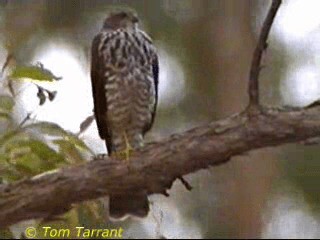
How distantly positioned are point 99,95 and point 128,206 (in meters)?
0.57

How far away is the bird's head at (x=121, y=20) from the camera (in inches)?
122

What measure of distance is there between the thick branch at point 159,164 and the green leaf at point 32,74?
22 centimetres

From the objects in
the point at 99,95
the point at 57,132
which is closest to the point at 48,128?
the point at 57,132

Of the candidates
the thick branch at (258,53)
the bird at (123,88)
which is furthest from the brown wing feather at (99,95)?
the thick branch at (258,53)

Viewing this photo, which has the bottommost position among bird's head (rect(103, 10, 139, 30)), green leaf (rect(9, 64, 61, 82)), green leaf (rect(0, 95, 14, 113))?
bird's head (rect(103, 10, 139, 30))

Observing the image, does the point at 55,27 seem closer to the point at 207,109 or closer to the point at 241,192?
the point at 207,109

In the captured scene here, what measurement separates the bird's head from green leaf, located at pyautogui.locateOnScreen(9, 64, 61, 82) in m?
0.89

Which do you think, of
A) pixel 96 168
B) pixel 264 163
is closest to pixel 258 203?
pixel 264 163

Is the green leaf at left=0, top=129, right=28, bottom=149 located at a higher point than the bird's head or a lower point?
higher

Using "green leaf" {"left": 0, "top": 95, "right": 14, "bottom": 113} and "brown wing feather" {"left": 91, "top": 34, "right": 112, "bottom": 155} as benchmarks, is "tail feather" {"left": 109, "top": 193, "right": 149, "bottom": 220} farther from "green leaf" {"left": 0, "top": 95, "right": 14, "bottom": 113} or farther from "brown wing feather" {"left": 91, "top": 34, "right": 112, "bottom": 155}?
"brown wing feather" {"left": 91, "top": 34, "right": 112, "bottom": 155}

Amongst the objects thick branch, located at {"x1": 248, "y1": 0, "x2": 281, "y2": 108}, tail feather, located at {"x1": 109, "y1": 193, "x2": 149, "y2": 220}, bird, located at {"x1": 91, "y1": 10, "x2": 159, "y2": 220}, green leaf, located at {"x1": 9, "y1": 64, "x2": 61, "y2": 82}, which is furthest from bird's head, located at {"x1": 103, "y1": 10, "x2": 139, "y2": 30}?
thick branch, located at {"x1": 248, "y1": 0, "x2": 281, "y2": 108}

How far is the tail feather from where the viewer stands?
91.5 inches

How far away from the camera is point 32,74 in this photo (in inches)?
87.0

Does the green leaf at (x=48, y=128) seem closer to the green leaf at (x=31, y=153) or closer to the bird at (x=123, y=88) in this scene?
the green leaf at (x=31, y=153)
